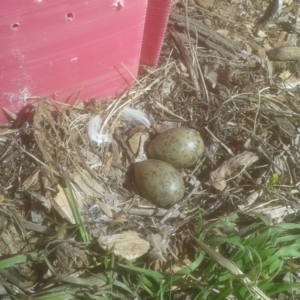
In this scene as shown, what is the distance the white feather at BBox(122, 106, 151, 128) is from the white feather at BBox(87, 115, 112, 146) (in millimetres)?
126

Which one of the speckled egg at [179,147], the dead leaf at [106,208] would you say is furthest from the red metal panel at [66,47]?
the dead leaf at [106,208]

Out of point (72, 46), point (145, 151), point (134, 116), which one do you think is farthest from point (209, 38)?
point (72, 46)

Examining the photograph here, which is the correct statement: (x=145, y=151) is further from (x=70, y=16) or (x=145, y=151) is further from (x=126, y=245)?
(x=70, y=16)

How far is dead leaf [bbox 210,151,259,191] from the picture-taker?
2.03 meters

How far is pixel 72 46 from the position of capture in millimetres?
1864

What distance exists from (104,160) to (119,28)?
1.73 feet

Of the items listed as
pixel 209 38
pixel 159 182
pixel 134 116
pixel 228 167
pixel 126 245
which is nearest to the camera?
pixel 126 245

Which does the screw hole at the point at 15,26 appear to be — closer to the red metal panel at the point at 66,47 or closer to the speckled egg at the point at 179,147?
the red metal panel at the point at 66,47

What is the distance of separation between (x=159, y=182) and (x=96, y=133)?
1.21ft

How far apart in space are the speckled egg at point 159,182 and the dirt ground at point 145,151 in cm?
5

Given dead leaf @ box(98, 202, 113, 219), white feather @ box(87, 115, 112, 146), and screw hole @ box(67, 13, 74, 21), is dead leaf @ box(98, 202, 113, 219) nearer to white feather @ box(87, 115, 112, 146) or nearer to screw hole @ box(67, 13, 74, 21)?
white feather @ box(87, 115, 112, 146)

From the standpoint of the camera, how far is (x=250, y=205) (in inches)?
78.3

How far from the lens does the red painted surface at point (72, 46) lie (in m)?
1.71

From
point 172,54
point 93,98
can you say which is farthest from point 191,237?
point 172,54
